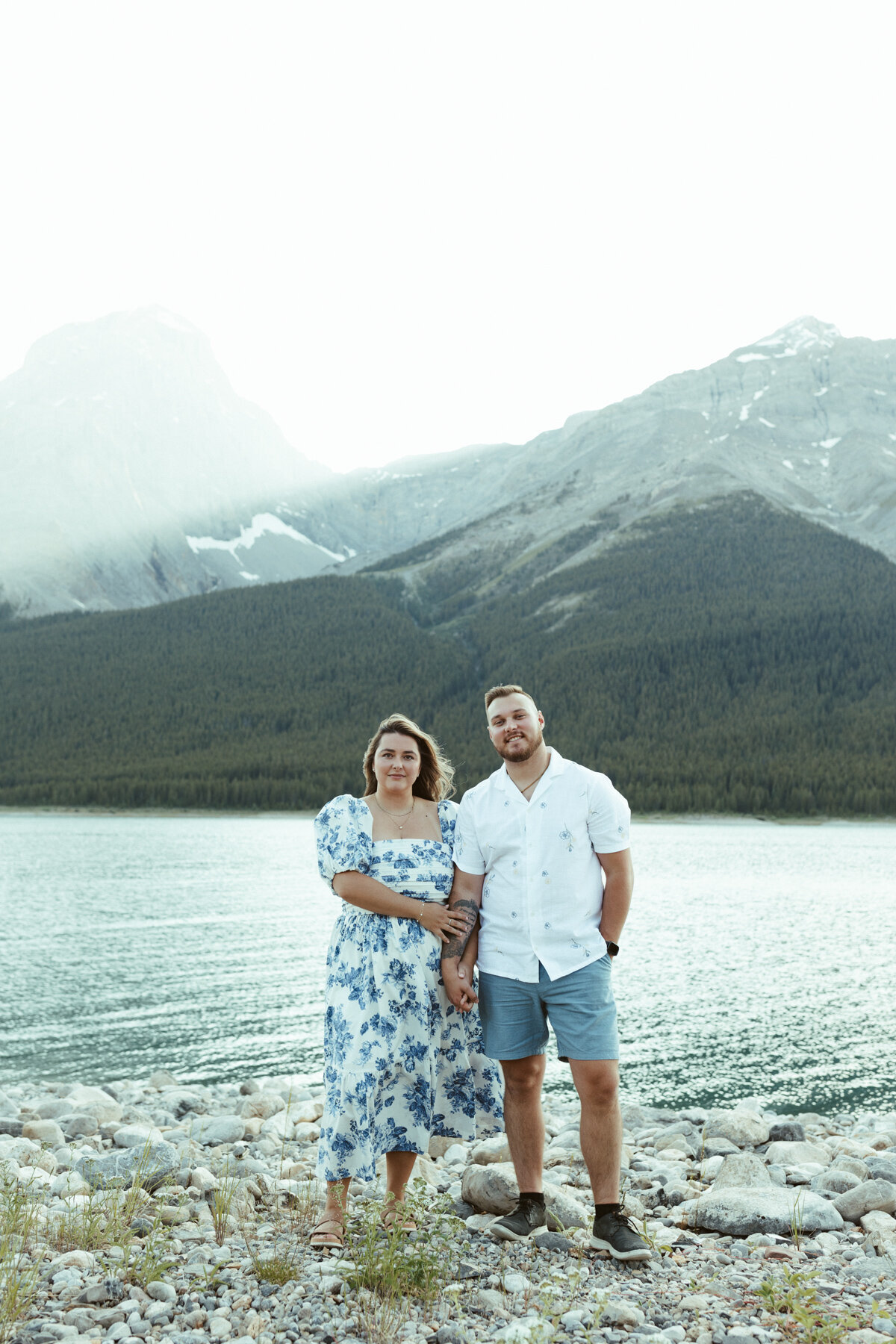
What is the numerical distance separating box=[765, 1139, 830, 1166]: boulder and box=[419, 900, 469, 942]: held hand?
4.66 meters

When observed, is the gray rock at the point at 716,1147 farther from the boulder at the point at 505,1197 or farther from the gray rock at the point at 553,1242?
the gray rock at the point at 553,1242

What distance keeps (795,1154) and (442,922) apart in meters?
5.01

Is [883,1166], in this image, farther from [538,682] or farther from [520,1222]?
[538,682]

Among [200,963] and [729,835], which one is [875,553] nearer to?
[729,835]

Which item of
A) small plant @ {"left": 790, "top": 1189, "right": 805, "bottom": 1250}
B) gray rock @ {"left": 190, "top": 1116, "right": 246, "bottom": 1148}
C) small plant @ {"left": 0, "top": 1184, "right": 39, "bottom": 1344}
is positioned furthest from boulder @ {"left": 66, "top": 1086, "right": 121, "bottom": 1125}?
small plant @ {"left": 790, "top": 1189, "right": 805, "bottom": 1250}

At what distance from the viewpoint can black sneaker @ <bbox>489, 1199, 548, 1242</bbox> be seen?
5.56 m

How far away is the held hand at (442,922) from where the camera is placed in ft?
18.1

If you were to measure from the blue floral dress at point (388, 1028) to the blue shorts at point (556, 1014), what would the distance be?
0.97ft

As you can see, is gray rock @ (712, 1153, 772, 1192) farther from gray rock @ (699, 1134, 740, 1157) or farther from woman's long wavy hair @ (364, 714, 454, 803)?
woman's long wavy hair @ (364, 714, 454, 803)

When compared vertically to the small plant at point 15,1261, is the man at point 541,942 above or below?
above

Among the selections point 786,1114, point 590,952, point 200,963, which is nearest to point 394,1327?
point 590,952

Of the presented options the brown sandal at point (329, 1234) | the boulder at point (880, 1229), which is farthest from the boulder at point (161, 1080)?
the boulder at point (880, 1229)

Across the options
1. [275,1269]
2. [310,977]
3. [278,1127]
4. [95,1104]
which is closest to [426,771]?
[275,1269]

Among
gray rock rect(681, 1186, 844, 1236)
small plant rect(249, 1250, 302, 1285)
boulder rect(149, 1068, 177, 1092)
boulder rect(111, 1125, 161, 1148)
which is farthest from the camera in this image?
boulder rect(149, 1068, 177, 1092)
